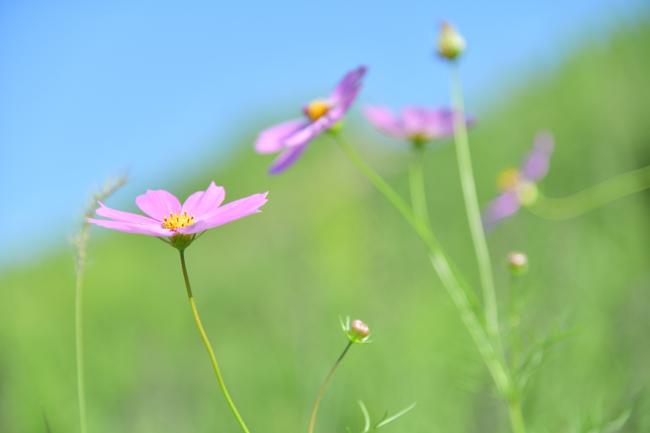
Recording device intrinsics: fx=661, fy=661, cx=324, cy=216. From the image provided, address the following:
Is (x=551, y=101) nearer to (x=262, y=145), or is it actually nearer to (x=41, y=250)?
(x=262, y=145)

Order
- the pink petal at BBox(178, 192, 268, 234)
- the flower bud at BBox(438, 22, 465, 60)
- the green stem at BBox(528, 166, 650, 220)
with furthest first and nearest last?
the green stem at BBox(528, 166, 650, 220) → the flower bud at BBox(438, 22, 465, 60) → the pink petal at BBox(178, 192, 268, 234)

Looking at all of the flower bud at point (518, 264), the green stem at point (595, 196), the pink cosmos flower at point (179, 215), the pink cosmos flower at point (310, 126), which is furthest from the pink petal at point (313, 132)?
the green stem at point (595, 196)

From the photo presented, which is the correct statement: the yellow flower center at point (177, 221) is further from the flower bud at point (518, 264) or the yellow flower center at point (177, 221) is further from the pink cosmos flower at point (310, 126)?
the flower bud at point (518, 264)

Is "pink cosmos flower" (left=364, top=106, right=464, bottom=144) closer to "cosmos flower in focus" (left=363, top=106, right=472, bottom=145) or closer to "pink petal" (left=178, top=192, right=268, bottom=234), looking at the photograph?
"cosmos flower in focus" (left=363, top=106, right=472, bottom=145)

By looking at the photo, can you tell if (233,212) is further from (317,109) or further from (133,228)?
(317,109)

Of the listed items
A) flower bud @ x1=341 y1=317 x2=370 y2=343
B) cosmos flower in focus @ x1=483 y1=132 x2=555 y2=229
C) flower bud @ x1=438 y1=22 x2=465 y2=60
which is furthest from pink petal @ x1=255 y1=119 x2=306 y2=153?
cosmos flower in focus @ x1=483 y1=132 x2=555 y2=229

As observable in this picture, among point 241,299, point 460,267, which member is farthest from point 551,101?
point 241,299
